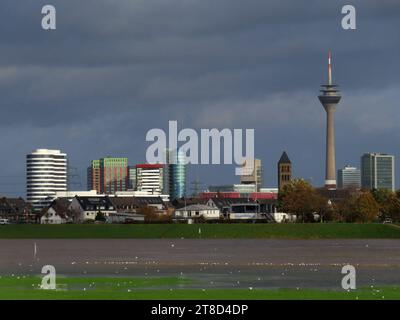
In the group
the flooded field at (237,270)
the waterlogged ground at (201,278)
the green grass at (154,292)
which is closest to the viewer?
the green grass at (154,292)

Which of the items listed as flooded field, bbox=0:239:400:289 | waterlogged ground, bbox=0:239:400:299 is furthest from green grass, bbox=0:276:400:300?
flooded field, bbox=0:239:400:289

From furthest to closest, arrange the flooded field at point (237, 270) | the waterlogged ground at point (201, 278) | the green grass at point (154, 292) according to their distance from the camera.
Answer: the flooded field at point (237, 270)
the waterlogged ground at point (201, 278)
the green grass at point (154, 292)

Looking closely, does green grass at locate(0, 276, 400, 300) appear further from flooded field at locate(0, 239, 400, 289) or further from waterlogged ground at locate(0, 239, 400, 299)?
flooded field at locate(0, 239, 400, 289)

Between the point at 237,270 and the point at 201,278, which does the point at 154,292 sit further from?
the point at 237,270

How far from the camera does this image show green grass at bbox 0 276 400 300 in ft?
188

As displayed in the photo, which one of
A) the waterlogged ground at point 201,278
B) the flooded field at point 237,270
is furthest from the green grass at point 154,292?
the flooded field at point 237,270

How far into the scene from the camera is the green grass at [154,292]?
57.3 m

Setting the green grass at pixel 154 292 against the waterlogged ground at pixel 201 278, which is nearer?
the green grass at pixel 154 292

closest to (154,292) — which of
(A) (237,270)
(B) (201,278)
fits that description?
(B) (201,278)

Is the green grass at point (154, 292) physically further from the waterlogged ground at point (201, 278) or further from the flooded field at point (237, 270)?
the flooded field at point (237, 270)
